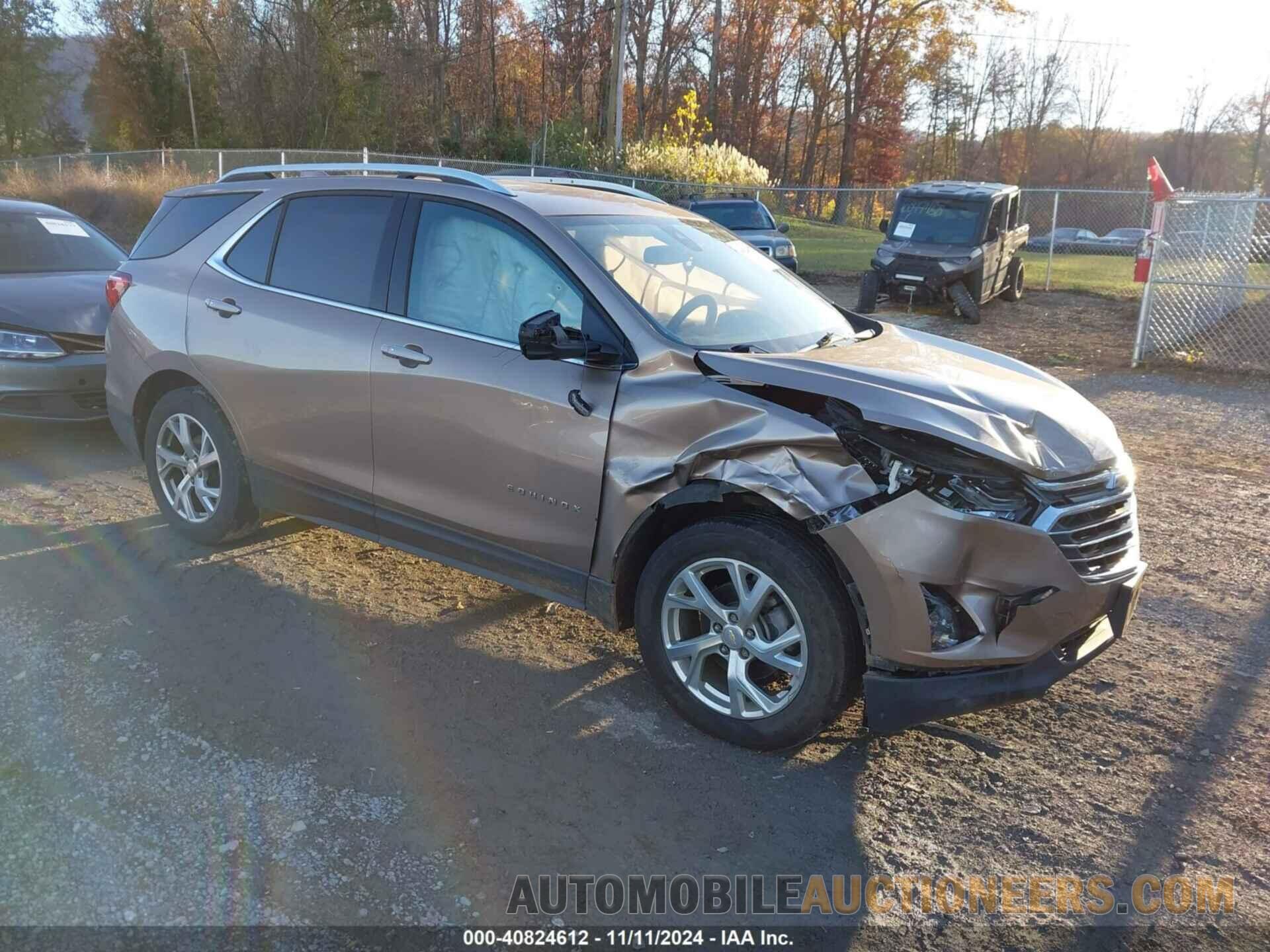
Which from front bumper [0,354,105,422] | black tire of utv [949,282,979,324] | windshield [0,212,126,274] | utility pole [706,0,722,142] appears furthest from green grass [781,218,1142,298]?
utility pole [706,0,722,142]

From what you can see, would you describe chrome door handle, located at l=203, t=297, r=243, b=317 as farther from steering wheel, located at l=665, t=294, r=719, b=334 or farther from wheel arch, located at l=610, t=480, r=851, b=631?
wheel arch, located at l=610, t=480, r=851, b=631

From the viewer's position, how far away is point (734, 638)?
3.37 metres

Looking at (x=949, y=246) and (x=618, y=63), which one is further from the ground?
(x=618, y=63)

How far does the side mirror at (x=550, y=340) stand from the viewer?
3.56m

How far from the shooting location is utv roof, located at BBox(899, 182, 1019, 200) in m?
15.5

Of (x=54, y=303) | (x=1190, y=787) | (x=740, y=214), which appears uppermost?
(x=740, y=214)

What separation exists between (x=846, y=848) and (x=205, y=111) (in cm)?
5107

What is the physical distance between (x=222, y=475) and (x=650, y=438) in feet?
8.40

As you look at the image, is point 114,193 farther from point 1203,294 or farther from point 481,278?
point 481,278

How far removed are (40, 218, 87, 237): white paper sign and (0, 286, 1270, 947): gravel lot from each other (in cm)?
419

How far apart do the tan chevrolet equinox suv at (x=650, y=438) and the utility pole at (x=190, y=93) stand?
44.4 meters

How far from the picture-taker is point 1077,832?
3.07 metres

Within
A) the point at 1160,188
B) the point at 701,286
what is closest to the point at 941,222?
the point at 1160,188

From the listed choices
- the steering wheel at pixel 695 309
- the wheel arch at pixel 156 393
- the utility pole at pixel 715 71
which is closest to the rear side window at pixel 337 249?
the wheel arch at pixel 156 393
